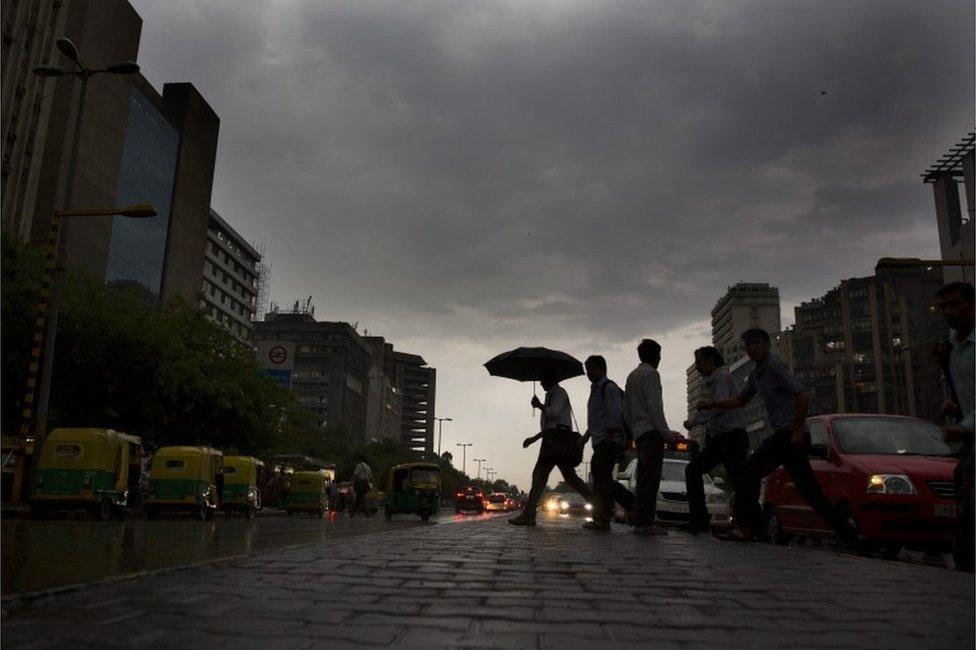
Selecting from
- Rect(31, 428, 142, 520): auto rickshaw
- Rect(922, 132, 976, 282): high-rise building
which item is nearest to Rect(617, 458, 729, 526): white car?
Rect(31, 428, 142, 520): auto rickshaw

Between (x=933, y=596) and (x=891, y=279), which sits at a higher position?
(x=891, y=279)

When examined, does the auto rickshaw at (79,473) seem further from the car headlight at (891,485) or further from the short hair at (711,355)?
the car headlight at (891,485)

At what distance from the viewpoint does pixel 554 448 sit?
10281 mm

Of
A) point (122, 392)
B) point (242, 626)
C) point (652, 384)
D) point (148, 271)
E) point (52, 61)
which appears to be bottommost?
point (242, 626)

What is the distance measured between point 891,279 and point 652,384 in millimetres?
114841

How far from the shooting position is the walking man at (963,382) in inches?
203

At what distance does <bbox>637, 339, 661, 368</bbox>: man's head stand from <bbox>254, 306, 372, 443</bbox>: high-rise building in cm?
13415

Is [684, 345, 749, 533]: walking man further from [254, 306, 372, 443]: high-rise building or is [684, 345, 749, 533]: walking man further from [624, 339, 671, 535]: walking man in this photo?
[254, 306, 372, 443]: high-rise building

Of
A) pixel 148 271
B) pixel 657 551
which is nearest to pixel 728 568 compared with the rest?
pixel 657 551

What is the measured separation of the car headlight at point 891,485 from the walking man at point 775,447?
407mm

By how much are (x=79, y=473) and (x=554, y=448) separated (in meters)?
11.4

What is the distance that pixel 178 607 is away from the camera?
321cm

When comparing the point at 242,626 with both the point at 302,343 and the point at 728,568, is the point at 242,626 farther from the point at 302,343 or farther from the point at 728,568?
the point at 302,343

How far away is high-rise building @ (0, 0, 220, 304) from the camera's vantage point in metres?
45.2
